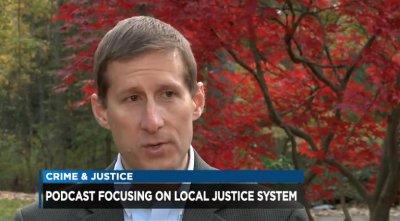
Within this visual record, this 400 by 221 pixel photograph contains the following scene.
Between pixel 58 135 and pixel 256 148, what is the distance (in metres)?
9.37

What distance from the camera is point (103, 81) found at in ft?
4.45

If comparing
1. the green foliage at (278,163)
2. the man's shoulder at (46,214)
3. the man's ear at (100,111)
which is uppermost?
the green foliage at (278,163)

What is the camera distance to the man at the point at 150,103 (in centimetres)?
130

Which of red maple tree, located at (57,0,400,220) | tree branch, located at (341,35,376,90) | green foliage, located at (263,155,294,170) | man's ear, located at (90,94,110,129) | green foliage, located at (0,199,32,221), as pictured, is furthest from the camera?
green foliage, located at (263,155,294,170)

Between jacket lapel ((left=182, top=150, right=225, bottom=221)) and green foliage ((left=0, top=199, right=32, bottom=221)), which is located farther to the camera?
green foliage ((left=0, top=199, right=32, bottom=221))

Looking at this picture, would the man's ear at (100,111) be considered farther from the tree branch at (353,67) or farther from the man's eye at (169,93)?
the tree branch at (353,67)

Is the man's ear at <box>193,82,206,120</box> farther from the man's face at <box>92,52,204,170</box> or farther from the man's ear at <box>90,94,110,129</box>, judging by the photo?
the man's ear at <box>90,94,110,129</box>

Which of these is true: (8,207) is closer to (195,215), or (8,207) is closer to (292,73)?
(292,73)

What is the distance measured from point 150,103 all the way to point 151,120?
40mm

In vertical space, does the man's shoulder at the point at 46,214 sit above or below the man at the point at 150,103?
below

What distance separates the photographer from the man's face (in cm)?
130

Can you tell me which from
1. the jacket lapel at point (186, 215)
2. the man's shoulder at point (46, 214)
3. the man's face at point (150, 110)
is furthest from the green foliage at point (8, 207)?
the man's face at point (150, 110)

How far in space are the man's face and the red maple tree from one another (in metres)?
2.74

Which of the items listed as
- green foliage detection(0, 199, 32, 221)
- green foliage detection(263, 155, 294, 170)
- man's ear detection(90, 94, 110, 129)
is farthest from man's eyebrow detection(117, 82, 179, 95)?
green foliage detection(263, 155, 294, 170)
